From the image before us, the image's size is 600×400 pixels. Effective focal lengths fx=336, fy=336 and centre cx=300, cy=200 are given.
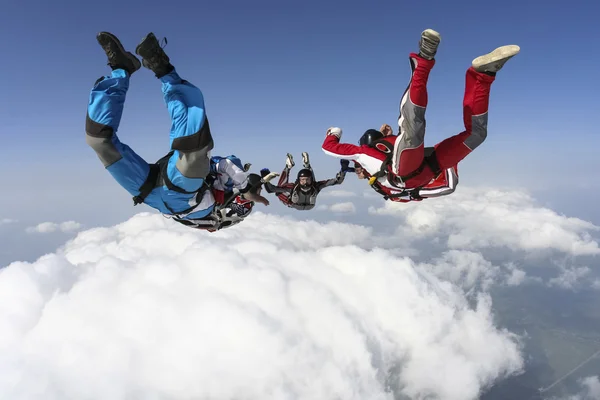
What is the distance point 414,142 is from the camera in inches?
171

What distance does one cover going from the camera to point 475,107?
4.35m

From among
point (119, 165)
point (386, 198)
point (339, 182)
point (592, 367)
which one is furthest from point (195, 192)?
point (592, 367)

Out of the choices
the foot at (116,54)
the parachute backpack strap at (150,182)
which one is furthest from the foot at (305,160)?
the foot at (116,54)

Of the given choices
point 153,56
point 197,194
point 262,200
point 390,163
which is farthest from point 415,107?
point 197,194

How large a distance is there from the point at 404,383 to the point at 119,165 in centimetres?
22972

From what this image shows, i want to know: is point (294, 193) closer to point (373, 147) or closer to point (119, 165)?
point (373, 147)

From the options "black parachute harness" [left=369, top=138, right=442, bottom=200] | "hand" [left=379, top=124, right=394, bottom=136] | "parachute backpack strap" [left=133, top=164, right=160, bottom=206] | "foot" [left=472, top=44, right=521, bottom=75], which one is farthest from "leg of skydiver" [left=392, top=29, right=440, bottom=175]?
"parachute backpack strap" [left=133, top=164, right=160, bottom=206]

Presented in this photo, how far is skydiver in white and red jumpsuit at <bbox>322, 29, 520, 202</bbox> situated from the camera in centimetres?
384

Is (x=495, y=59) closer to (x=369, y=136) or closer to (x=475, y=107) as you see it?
(x=475, y=107)

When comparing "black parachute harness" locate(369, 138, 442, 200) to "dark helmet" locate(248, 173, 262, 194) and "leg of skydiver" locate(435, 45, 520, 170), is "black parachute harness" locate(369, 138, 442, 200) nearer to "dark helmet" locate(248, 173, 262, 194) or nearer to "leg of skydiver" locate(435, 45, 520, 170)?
"leg of skydiver" locate(435, 45, 520, 170)

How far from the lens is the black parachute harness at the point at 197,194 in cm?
464

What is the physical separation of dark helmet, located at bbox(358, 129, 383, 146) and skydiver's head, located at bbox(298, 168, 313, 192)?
1363 mm

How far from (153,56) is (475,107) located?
3916 millimetres

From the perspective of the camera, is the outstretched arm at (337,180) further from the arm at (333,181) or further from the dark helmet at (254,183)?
the dark helmet at (254,183)
